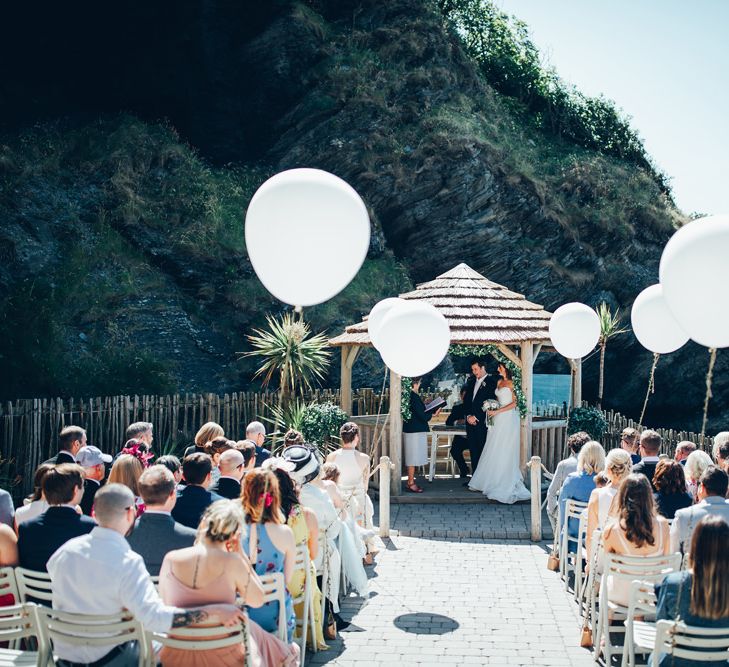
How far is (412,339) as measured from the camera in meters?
9.44

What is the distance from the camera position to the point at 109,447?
1380 cm

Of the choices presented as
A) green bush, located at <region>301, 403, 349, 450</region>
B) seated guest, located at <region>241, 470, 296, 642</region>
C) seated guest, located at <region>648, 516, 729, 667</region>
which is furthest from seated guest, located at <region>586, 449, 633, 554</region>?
green bush, located at <region>301, 403, 349, 450</region>

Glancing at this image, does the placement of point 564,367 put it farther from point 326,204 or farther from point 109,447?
point 326,204

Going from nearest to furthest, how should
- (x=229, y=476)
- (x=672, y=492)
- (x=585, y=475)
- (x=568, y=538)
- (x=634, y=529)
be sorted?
(x=634, y=529) < (x=672, y=492) < (x=229, y=476) < (x=585, y=475) < (x=568, y=538)

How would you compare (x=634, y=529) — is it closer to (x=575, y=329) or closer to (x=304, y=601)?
(x=304, y=601)

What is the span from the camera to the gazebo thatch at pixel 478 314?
12406mm

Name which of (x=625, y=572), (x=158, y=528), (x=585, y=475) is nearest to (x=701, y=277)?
(x=625, y=572)

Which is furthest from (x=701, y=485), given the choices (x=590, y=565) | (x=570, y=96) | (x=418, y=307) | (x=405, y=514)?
(x=570, y=96)

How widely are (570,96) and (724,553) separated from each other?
32717mm

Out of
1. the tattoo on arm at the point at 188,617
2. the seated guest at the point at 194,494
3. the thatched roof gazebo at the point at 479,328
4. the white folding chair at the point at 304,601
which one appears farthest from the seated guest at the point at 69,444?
the thatched roof gazebo at the point at 479,328

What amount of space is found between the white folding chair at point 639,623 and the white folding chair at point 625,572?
13 cm

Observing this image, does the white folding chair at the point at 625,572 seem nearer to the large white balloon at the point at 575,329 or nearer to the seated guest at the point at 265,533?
the seated guest at the point at 265,533

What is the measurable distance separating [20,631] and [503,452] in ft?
30.2

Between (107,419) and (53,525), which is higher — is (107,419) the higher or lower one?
the lower one
